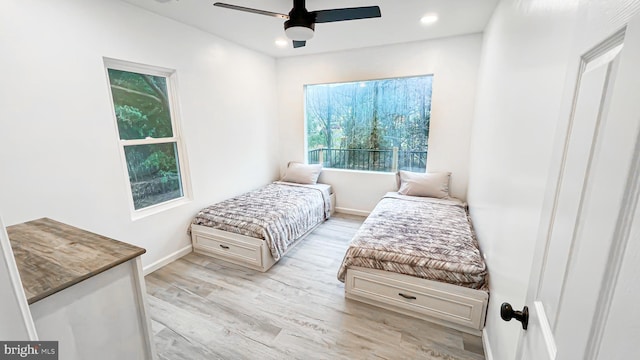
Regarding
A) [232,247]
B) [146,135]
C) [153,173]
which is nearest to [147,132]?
[146,135]

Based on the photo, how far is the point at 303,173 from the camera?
4.20m

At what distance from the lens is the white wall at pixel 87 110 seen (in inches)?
66.9

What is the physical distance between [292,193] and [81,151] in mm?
2283

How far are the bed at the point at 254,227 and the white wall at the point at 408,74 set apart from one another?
37.9 inches

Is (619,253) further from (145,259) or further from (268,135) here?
(268,135)

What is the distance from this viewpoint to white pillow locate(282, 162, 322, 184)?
4.17 m

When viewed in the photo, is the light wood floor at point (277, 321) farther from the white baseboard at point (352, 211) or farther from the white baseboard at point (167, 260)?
the white baseboard at point (352, 211)

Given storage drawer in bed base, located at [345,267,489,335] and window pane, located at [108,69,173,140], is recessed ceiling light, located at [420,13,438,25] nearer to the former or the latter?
storage drawer in bed base, located at [345,267,489,335]

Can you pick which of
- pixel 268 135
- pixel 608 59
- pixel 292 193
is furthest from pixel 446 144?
pixel 608 59

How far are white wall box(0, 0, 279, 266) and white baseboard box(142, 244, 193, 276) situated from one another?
0.05 metres

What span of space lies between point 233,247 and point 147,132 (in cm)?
149

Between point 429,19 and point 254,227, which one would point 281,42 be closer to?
point 429,19

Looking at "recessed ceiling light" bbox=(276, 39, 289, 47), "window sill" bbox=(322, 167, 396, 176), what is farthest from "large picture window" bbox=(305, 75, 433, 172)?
"recessed ceiling light" bbox=(276, 39, 289, 47)

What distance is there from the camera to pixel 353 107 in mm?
4086
